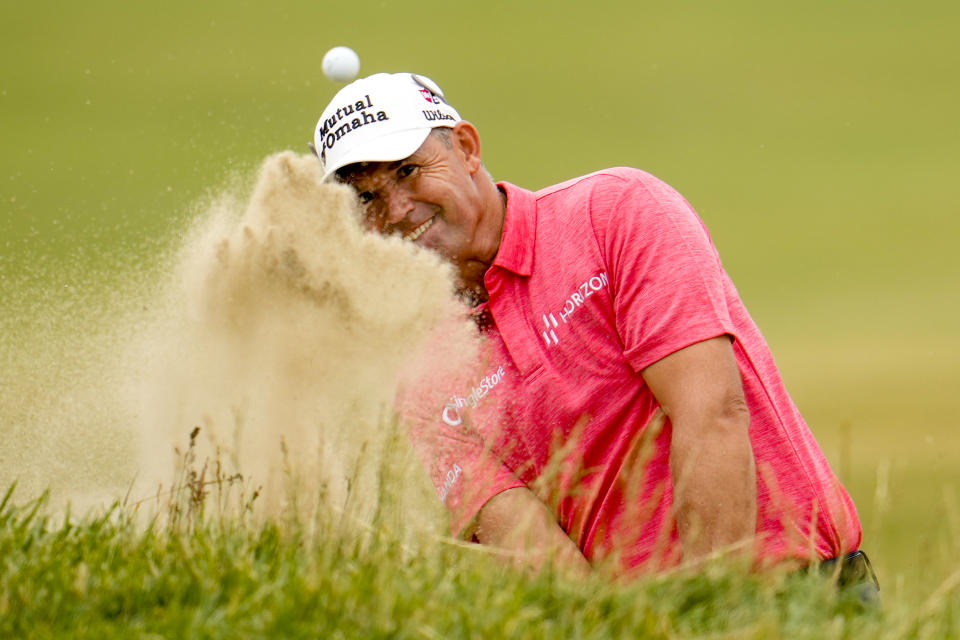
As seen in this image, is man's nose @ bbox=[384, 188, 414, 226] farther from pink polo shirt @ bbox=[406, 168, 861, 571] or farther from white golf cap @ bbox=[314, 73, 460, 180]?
pink polo shirt @ bbox=[406, 168, 861, 571]

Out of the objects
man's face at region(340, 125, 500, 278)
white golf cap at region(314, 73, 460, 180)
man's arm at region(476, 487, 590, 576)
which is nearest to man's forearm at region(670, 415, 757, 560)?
man's arm at region(476, 487, 590, 576)

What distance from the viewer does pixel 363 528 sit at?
3.44 metres

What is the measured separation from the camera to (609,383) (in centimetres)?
425

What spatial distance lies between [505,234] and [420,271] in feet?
1.08

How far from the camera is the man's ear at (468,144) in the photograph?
475 centimetres

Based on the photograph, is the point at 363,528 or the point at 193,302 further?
the point at 193,302

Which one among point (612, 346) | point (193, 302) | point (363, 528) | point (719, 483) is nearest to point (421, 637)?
point (363, 528)

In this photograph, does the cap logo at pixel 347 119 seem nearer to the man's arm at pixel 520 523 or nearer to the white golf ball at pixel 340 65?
the man's arm at pixel 520 523

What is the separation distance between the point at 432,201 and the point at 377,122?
0.34m

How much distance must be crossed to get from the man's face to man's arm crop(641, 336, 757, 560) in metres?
1.00

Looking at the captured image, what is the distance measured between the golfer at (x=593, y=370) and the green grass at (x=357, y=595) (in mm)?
496

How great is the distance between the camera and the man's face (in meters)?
4.60

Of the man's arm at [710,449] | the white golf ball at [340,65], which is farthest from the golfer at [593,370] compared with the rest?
the white golf ball at [340,65]

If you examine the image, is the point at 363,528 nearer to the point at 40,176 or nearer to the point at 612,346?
the point at 612,346
